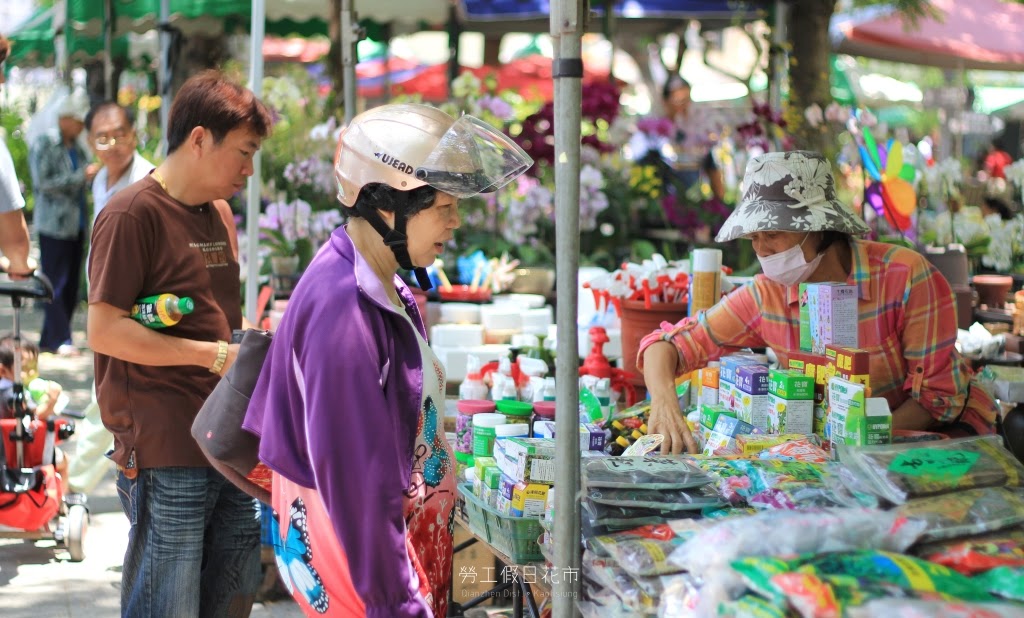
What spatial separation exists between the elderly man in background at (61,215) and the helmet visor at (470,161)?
794 cm

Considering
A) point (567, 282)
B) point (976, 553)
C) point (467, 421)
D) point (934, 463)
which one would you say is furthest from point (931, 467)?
point (467, 421)

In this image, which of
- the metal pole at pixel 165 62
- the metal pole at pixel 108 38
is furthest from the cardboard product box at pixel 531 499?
the metal pole at pixel 108 38

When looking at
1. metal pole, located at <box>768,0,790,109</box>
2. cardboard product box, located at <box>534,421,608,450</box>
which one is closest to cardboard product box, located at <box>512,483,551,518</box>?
cardboard product box, located at <box>534,421,608,450</box>

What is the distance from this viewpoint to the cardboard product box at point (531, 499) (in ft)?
7.86

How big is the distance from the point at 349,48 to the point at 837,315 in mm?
3373

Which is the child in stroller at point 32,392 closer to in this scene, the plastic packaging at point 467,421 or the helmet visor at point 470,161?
the plastic packaging at point 467,421

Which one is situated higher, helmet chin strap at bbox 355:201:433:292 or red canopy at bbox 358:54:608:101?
red canopy at bbox 358:54:608:101

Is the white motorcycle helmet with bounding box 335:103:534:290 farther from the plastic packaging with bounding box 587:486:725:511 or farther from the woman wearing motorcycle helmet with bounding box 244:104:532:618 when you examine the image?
the plastic packaging with bounding box 587:486:725:511

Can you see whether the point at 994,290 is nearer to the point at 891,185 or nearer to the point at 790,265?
the point at 891,185

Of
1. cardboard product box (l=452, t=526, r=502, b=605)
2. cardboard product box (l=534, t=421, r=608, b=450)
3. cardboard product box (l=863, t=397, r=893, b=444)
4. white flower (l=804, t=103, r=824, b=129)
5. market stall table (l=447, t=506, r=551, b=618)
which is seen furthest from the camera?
white flower (l=804, t=103, r=824, b=129)

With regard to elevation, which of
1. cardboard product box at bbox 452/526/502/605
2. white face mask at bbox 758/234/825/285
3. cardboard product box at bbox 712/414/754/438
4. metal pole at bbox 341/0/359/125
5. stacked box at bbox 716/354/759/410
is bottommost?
cardboard product box at bbox 452/526/502/605

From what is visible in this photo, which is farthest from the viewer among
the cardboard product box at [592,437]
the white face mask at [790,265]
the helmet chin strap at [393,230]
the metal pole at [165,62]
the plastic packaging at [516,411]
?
the metal pole at [165,62]

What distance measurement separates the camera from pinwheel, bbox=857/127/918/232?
216 inches

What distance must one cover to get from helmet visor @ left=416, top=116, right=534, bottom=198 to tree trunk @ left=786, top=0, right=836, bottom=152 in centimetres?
514
